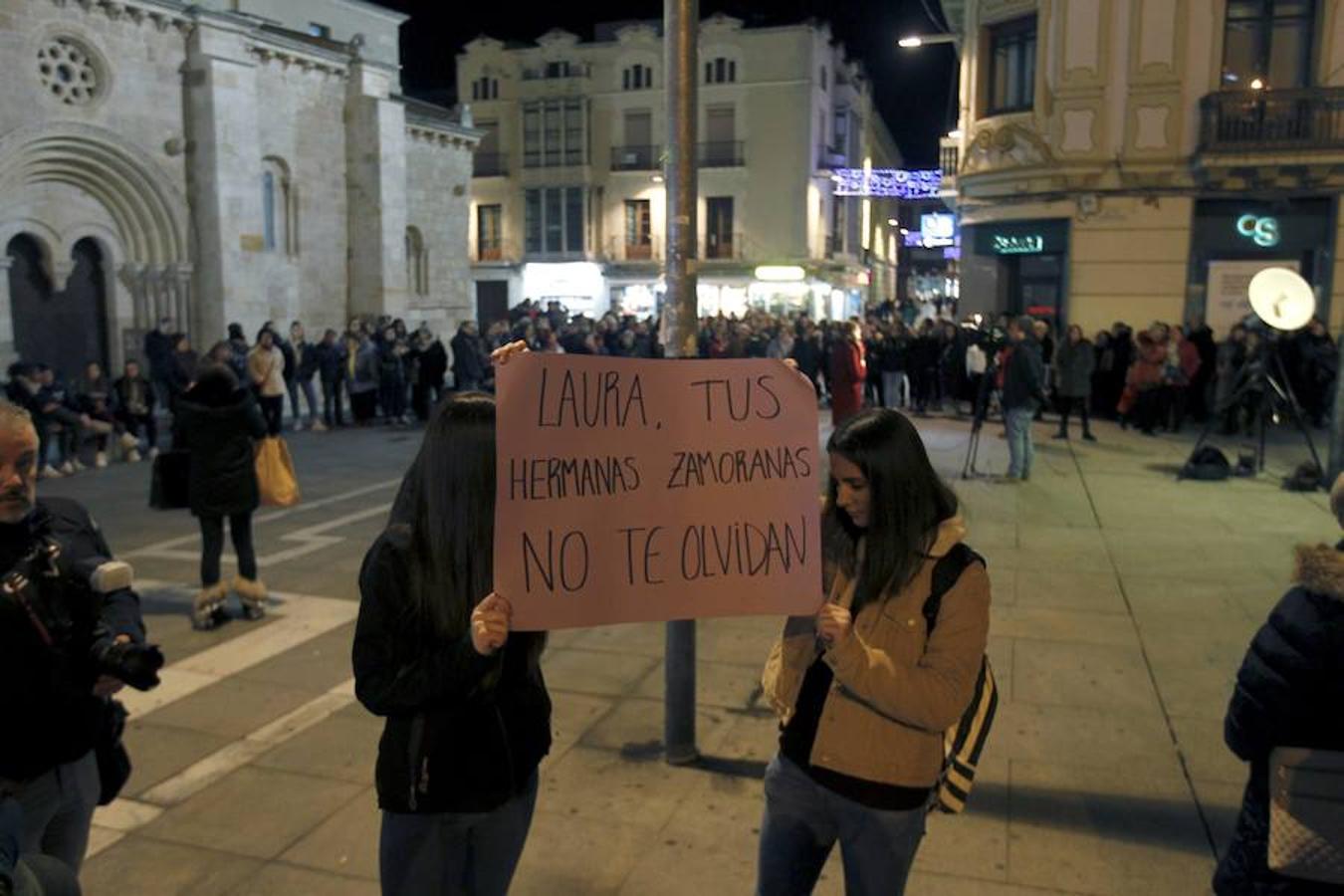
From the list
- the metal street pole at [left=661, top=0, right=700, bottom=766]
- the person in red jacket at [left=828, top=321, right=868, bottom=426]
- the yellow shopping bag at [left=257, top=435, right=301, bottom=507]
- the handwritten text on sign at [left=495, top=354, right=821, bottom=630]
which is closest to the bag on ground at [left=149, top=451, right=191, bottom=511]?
the yellow shopping bag at [left=257, top=435, right=301, bottom=507]

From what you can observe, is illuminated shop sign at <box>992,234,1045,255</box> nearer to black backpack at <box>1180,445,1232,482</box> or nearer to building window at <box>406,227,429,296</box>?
black backpack at <box>1180,445,1232,482</box>

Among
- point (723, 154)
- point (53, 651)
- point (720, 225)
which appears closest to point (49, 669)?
point (53, 651)

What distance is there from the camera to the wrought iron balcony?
58.0 ft

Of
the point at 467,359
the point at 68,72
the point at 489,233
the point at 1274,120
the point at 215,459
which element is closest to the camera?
the point at 215,459

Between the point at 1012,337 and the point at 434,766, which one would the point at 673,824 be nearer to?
the point at 434,766

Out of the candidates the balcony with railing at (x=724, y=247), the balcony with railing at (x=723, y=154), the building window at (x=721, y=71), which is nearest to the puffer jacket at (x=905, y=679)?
the balcony with railing at (x=724, y=247)

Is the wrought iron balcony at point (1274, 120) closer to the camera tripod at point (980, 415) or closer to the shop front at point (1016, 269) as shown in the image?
the shop front at point (1016, 269)

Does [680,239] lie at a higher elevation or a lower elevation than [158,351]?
higher

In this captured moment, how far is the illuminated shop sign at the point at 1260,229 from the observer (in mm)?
18531

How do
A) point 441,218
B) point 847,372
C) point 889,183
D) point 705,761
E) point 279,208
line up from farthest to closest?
point 889,183 < point 441,218 < point 279,208 < point 847,372 < point 705,761

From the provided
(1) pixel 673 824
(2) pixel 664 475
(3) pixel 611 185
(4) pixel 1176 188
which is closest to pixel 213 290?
(4) pixel 1176 188

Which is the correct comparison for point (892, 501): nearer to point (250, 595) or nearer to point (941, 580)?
point (941, 580)

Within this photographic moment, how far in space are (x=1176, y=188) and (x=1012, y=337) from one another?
26.9 ft

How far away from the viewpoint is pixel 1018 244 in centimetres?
2044
